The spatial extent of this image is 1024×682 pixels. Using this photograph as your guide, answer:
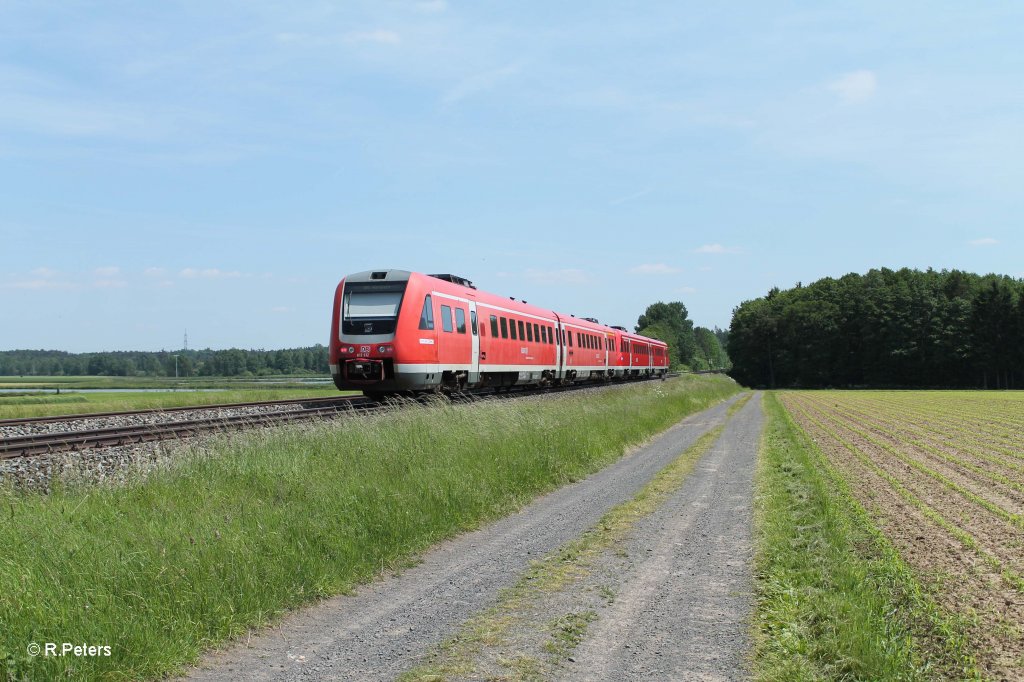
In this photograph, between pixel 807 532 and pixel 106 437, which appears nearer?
pixel 807 532

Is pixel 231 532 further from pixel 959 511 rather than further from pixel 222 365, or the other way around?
pixel 222 365

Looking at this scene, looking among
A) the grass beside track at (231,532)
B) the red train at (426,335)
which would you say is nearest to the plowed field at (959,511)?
the grass beside track at (231,532)

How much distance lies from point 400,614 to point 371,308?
1529cm

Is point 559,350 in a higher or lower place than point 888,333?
lower

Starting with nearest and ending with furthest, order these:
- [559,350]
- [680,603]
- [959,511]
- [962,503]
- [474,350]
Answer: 1. [680,603]
2. [959,511]
3. [962,503]
4. [474,350]
5. [559,350]

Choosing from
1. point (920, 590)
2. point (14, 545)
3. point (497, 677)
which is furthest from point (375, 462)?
point (920, 590)

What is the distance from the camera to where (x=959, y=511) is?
11812 mm

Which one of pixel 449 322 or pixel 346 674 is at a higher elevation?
pixel 449 322

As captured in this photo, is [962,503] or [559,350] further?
[559,350]

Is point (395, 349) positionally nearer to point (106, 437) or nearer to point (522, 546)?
point (106, 437)

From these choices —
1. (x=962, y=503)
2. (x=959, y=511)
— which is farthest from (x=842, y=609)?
(x=962, y=503)

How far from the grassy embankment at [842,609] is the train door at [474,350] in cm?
1520

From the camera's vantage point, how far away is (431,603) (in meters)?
7.07

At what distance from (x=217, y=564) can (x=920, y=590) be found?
6.19 m
